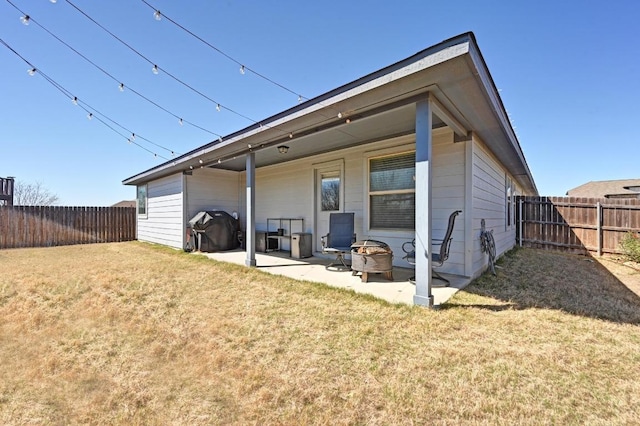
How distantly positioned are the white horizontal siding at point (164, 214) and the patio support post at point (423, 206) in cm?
704

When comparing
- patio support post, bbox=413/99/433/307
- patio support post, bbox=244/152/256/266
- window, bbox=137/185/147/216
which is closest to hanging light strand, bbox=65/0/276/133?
patio support post, bbox=244/152/256/266

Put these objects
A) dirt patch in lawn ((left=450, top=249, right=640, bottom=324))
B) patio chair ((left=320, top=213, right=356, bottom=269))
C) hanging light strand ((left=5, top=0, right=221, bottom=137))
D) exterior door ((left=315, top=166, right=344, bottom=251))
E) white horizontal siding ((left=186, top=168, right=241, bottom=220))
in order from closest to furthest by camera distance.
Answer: dirt patch in lawn ((left=450, top=249, right=640, bottom=324)), hanging light strand ((left=5, top=0, right=221, bottom=137)), patio chair ((left=320, top=213, right=356, bottom=269)), exterior door ((left=315, top=166, right=344, bottom=251)), white horizontal siding ((left=186, top=168, right=241, bottom=220))

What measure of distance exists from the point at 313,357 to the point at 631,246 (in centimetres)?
863

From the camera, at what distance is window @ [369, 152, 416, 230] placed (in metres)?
4.86

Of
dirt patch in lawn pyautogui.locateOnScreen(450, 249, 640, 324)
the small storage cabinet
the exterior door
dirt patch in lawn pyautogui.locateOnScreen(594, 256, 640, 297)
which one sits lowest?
dirt patch in lawn pyautogui.locateOnScreen(594, 256, 640, 297)

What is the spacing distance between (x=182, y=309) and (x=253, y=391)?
1.95 meters

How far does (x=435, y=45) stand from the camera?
97.5 inches

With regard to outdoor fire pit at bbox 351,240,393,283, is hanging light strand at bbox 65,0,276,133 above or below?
above

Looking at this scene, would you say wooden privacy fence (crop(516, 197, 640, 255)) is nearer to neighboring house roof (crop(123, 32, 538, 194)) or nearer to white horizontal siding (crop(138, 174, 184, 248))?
neighboring house roof (crop(123, 32, 538, 194))

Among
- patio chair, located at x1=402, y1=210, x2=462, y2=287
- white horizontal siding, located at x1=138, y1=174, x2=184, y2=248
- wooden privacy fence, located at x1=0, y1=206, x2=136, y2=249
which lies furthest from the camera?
wooden privacy fence, located at x1=0, y1=206, x2=136, y2=249

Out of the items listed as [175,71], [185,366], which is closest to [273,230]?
[175,71]

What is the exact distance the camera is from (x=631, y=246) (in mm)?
6543

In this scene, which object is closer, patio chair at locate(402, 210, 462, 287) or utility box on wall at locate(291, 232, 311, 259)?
patio chair at locate(402, 210, 462, 287)

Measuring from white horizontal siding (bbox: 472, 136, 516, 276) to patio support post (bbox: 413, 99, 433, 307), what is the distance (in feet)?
5.80
